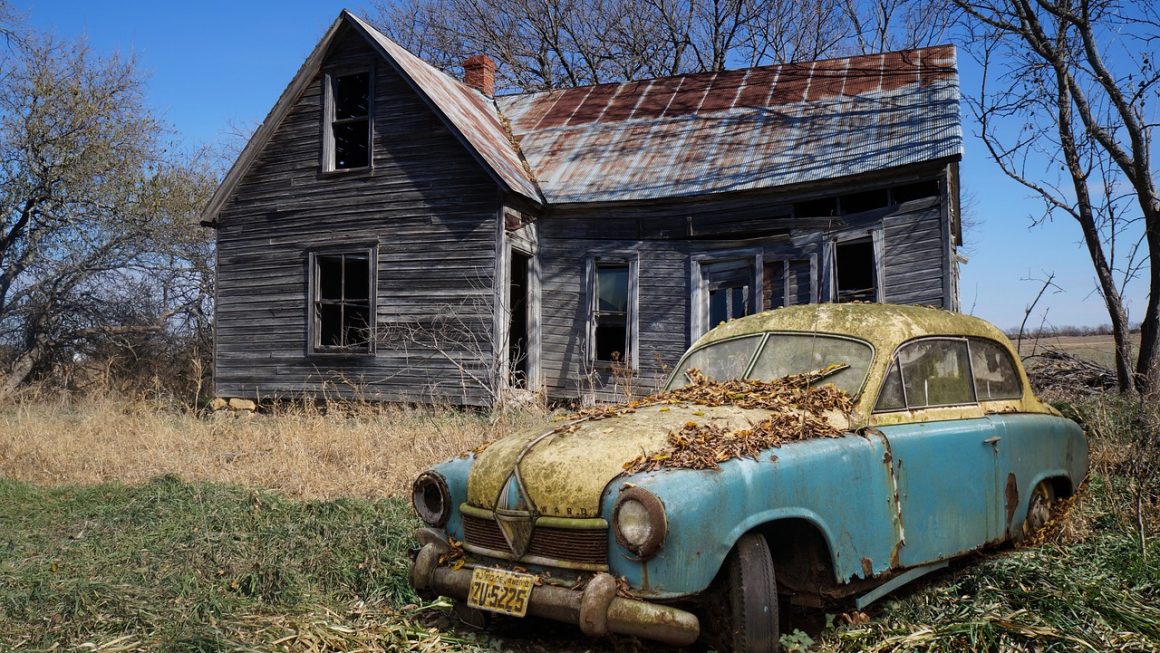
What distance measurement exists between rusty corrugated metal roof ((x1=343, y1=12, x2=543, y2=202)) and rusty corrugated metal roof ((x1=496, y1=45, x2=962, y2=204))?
462mm

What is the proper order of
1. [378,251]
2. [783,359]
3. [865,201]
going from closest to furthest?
1. [783,359]
2. [865,201]
3. [378,251]

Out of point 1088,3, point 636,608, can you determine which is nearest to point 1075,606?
point 636,608

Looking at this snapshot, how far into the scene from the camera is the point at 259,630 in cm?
405

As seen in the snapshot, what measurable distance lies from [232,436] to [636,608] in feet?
27.6

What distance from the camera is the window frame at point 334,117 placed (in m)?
14.0

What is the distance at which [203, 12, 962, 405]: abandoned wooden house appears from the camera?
39.4ft

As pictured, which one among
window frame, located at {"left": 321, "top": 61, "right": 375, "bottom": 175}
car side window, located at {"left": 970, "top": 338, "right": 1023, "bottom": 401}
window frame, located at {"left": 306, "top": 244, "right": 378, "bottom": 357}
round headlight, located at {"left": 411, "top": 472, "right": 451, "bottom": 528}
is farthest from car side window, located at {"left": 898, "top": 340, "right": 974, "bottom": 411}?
window frame, located at {"left": 321, "top": 61, "right": 375, "bottom": 175}

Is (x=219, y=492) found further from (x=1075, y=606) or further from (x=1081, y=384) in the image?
(x=1081, y=384)

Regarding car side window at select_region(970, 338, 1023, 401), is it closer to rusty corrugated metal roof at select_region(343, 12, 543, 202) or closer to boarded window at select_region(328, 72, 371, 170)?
rusty corrugated metal roof at select_region(343, 12, 543, 202)

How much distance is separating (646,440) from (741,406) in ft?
2.39

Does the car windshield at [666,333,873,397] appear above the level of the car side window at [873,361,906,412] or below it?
above

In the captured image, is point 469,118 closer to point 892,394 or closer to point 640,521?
point 892,394

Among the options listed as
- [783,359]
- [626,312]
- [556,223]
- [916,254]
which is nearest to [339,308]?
[556,223]

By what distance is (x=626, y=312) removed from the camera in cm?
1328
